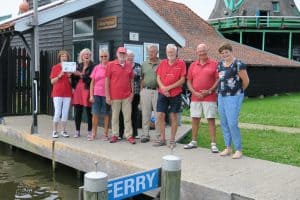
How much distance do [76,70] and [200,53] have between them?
2.75 metres

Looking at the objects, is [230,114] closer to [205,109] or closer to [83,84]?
[205,109]

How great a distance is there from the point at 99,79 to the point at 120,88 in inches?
21.1

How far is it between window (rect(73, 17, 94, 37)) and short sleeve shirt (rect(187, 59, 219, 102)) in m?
4.22

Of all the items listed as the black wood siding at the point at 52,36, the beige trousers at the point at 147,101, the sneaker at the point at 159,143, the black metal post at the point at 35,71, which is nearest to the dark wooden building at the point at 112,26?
the black metal post at the point at 35,71

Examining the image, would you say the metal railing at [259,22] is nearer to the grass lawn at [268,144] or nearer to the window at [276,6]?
the window at [276,6]

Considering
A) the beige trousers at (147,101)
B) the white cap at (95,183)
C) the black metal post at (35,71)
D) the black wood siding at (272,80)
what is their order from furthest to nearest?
the black wood siding at (272,80) → the black metal post at (35,71) → the beige trousers at (147,101) → the white cap at (95,183)

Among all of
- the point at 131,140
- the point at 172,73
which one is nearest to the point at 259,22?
the point at 131,140

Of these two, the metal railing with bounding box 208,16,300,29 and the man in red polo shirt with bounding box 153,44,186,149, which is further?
the metal railing with bounding box 208,16,300,29

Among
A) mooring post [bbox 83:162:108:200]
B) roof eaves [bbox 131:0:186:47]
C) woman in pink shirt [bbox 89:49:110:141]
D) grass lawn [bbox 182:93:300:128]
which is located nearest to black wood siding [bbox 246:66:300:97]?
grass lawn [bbox 182:93:300:128]

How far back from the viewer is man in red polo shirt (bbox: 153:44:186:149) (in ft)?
25.4

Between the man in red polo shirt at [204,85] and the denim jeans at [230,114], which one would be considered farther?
the man in red polo shirt at [204,85]

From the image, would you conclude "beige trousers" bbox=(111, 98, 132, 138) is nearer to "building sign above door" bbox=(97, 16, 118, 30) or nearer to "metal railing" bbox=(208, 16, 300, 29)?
"building sign above door" bbox=(97, 16, 118, 30)

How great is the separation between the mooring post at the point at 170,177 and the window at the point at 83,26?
22.8ft

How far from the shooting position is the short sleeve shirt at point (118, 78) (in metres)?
8.19
